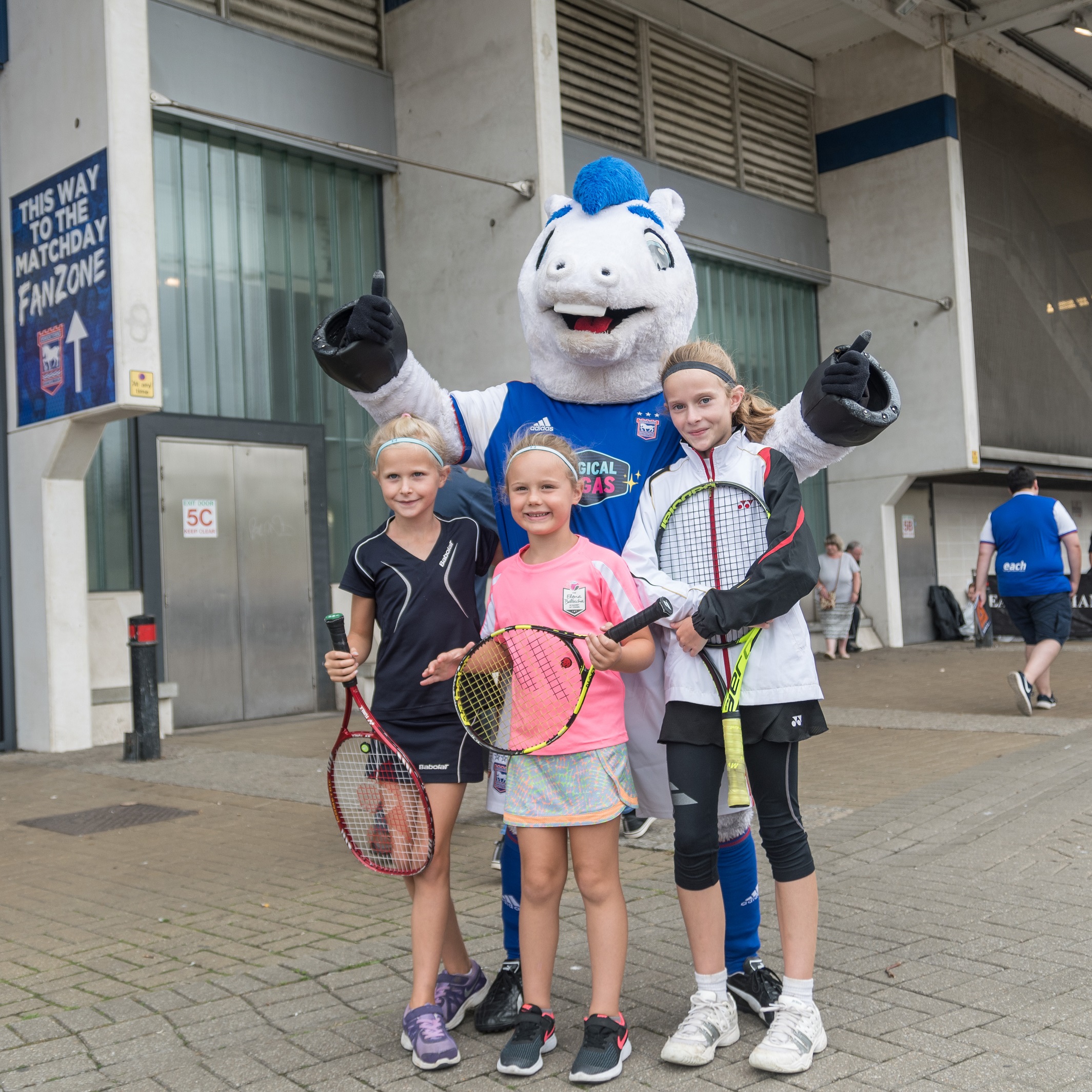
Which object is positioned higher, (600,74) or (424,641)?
(600,74)

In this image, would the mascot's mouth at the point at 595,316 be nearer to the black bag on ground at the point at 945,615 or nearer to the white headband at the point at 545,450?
the white headband at the point at 545,450

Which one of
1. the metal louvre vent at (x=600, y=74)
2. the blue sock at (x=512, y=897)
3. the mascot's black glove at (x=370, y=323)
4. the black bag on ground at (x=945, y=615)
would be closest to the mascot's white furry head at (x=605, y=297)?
the mascot's black glove at (x=370, y=323)

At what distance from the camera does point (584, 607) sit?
127 inches

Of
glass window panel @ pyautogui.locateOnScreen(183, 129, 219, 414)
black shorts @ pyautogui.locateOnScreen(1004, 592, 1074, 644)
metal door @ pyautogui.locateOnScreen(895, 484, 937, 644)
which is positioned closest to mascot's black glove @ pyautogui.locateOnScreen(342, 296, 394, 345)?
black shorts @ pyautogui.locateOnScreen(1004, 592, 1074, 644)

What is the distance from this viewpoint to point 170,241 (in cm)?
1170

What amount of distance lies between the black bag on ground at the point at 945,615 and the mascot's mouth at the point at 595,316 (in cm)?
1753

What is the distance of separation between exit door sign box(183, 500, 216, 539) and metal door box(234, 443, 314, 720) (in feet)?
0.97

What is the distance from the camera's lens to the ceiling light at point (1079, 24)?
16859 mm

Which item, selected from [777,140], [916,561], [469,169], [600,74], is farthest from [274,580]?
[916,561]

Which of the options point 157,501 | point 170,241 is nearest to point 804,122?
point 170,241

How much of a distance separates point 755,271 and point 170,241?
9.81 metres

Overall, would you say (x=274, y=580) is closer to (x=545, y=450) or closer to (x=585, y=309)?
(x=585, y=309)

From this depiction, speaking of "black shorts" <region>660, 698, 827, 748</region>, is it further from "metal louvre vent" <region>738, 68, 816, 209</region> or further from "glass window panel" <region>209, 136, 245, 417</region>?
"metal louvre vent" <region>738, 68, 816, 209</region>

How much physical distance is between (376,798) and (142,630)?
272 inches
